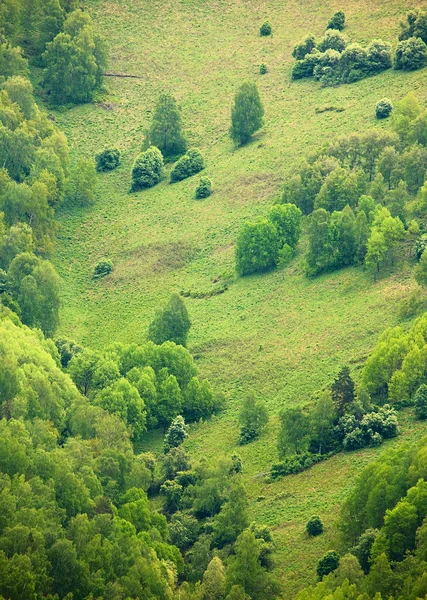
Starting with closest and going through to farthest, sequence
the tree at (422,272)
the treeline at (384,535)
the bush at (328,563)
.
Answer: the treeline at (384,535), the bush at (328,563), the tree at (422,272)

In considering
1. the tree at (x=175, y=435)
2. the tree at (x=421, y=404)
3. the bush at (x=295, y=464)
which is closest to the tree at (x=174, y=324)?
the tree at (x=175, y=435)

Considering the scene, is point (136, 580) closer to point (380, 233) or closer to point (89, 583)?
point (89, 583)

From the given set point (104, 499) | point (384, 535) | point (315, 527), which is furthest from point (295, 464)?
point (384, 535)

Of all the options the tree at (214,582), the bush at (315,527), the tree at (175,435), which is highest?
the bush at (315,527)

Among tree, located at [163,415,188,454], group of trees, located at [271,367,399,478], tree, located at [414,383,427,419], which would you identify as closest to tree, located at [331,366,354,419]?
group of trees, located at [271,367,399,478]

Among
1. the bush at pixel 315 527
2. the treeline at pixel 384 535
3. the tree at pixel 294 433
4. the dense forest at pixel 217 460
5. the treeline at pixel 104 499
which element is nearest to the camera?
the treeline at pixel 384 535

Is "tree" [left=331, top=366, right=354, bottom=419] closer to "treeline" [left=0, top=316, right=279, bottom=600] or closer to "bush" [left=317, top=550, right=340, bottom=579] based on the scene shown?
"treeline" [left=0, top=316, right=279, bottom=600]

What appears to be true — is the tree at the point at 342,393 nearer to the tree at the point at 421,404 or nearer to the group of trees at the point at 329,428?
the group of trees at the point at 329,428
